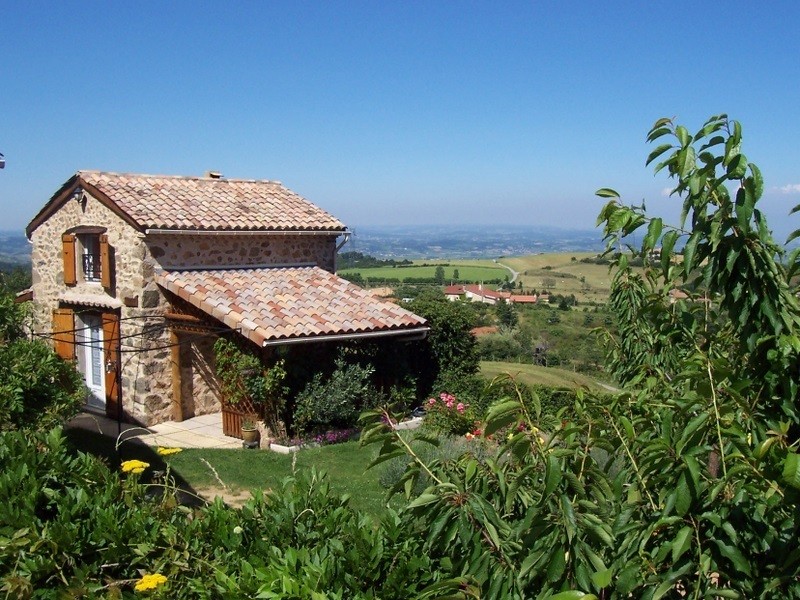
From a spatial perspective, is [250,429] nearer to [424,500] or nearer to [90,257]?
[90,257]

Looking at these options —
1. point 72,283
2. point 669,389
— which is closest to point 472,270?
point 72,283

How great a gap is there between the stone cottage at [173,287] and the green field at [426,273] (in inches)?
1836

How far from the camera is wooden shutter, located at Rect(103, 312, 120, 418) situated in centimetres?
1439

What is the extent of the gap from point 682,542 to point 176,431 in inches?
501

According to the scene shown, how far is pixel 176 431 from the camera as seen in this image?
13773 mm

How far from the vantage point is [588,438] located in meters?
2.77

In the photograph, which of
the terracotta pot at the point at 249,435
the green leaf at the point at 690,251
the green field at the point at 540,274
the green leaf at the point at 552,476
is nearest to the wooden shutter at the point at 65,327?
the terracotta pot at the point at 249,435

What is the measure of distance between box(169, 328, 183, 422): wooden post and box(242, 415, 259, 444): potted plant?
2.07m

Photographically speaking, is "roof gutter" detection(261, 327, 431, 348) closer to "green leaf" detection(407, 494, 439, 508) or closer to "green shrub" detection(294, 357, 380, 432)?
"green shrub" detection(294, 357, 380, 432)

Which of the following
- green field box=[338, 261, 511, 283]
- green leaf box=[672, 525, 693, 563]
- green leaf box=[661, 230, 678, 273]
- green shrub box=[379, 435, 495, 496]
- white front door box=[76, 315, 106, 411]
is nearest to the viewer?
→ green leaf box=[672, 525, 693, 563]

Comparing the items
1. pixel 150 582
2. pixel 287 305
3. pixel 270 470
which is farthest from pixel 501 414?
pixel 287 305

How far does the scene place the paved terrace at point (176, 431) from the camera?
42.2 feet

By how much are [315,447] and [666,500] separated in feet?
34.7

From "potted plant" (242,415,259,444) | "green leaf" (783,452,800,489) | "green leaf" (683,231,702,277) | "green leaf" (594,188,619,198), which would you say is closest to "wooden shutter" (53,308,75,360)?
"potted plant" (242,415,259,444)
